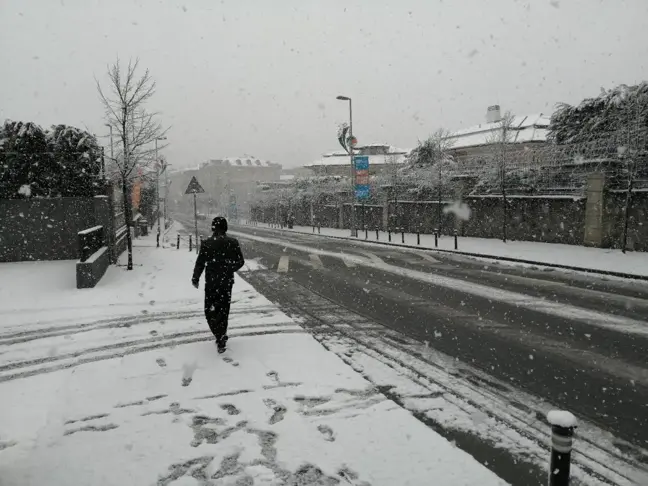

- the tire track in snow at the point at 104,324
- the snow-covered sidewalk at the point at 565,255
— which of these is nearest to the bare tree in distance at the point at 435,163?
the snow-covered sidewalk at the point at 565,255

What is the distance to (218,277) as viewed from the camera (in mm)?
6465

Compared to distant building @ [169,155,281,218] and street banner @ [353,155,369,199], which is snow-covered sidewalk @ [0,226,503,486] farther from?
distant building @ [169,155,281,218]

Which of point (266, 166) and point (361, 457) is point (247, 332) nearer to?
point (361, 457)

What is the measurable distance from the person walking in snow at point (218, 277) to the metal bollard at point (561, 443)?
4654 mm

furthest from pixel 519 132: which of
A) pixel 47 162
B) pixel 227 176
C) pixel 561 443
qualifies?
pixel 227 176

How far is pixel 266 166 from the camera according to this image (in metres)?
153

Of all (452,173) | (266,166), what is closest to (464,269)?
(452,173)

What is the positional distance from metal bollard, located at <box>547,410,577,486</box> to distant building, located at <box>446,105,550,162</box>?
38203 mm

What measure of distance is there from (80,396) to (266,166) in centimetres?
15167

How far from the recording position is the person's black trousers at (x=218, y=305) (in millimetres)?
6500

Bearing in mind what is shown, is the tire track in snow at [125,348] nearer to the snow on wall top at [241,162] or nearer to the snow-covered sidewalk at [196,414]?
the snow-covered sidewalk at [196,414]

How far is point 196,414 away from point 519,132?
4445 cm

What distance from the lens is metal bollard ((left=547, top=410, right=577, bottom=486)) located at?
2640 millimetres

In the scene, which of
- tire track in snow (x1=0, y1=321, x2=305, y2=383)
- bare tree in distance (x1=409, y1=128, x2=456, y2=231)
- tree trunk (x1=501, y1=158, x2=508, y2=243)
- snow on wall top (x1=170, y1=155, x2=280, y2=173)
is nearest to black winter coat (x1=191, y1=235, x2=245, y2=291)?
tire track in snow (x1=0, y1=321, x2=305, y2=383)
